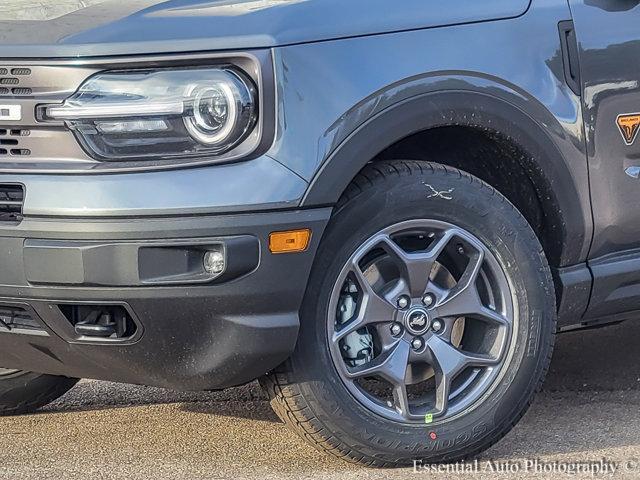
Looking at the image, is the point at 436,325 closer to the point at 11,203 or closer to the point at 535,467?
the point at 535,467

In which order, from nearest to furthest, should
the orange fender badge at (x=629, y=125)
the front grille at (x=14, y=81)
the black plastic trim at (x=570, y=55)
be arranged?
the front grille at (x=14, y=81)
the black plastic trim at (x=570, y=55)
the orange fender badge at (x=629, y=125)

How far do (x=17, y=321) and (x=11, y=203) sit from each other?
34cm

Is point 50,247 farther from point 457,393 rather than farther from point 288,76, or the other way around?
point 457,393

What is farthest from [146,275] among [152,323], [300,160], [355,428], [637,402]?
[637,402]

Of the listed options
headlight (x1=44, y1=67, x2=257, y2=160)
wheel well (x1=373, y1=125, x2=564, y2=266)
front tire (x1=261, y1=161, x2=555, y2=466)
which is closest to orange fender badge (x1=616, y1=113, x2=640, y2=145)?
wheel well (x1=373, y1=125, x2=564, y2=266)

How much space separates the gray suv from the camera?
10.0ft

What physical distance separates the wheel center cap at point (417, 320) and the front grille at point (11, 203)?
1.08m

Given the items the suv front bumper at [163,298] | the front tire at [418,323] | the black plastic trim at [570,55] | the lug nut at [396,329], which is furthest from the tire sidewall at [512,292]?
the black plastic trim at [570,55]

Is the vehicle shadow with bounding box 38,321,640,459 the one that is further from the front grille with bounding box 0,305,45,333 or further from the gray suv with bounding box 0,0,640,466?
the front grille with bounding box 0,305,45,333

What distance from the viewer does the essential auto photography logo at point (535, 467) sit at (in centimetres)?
347

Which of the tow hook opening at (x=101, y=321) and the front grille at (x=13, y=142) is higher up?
the front grille at (x=13, y=142)

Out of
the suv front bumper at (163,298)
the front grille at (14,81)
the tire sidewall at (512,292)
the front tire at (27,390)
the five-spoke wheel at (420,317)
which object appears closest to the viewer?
the suv front bumper at (163,298)

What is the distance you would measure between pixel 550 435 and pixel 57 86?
1.86m

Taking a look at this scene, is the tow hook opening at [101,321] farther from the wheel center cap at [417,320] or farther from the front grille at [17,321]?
the wheel center cap at [417,320]
